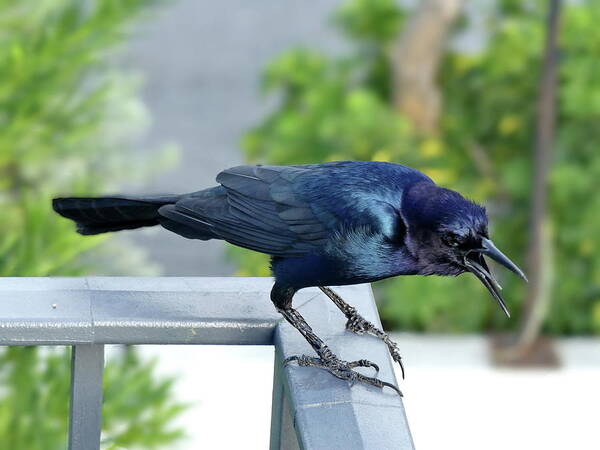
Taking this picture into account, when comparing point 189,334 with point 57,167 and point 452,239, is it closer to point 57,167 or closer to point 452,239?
point 452,239

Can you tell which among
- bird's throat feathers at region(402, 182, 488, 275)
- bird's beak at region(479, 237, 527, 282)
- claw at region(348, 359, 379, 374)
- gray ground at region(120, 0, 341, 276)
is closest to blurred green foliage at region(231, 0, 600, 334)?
gray ground at region(120, 0, 341, 276)

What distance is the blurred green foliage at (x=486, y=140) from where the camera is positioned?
5.72 m

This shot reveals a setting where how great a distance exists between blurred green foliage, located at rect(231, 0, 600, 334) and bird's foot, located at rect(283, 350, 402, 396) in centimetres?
396

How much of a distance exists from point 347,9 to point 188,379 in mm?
2195

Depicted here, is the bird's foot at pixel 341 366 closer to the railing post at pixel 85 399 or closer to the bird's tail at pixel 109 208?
the railing post at pixel 85 399

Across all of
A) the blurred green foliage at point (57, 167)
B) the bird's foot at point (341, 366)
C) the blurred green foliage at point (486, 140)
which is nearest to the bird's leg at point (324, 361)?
the bird's foot at point (341, 366)

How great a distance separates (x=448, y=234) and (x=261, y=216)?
1.19 feet

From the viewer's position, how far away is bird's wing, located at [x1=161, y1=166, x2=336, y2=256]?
6.52 feet

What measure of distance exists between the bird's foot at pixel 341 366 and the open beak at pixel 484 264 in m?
0.25

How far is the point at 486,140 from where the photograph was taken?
19.8ft

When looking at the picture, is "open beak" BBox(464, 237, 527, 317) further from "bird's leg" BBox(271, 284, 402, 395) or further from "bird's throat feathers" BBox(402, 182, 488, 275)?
"bird's leg" BBox(271, 284, 402, 395)

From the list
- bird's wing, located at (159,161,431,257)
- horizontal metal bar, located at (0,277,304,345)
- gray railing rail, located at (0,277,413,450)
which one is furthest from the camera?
bird's wing, located at (159,161,431,257)

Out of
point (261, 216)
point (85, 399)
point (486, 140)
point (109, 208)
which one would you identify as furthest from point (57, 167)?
point (85, 399)

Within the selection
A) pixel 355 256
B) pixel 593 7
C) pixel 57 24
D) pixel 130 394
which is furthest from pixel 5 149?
pixel 593 7
